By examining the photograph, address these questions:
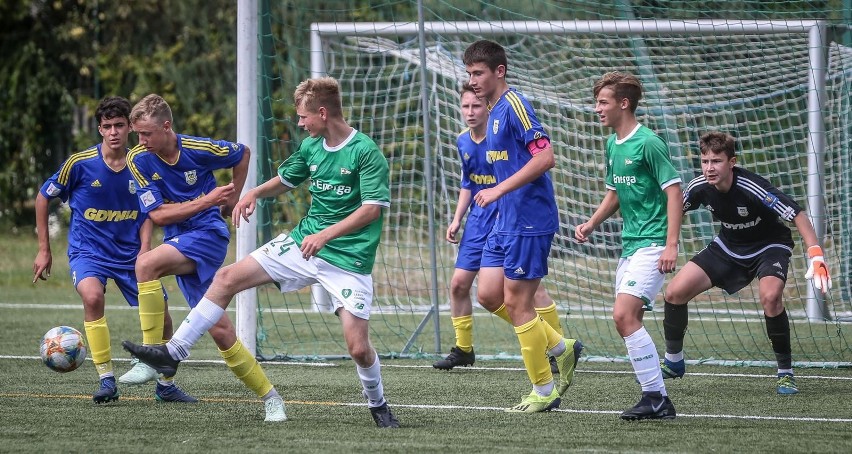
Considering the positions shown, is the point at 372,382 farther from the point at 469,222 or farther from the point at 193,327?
the point at 469,222

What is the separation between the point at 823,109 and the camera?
29.3 ft

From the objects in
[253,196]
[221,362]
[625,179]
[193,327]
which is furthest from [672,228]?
[221,362]

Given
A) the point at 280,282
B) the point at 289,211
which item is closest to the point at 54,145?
the point at 289,211

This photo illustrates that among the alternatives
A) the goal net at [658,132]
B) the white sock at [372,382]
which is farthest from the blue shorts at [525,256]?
the goal net at [658,132]

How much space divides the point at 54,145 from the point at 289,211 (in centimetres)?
1040

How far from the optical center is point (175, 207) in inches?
241

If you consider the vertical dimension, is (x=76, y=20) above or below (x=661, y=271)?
above

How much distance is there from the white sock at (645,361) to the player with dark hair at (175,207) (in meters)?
2.25

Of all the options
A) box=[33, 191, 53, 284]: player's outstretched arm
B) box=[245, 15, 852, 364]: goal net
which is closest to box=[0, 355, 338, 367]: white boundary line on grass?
box=[245, 15, 852, 364]: goal net

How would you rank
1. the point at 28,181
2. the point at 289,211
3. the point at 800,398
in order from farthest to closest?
the point at 28,181, the point at 289,211, the point at 800,398

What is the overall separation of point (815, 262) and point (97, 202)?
13.4 ft

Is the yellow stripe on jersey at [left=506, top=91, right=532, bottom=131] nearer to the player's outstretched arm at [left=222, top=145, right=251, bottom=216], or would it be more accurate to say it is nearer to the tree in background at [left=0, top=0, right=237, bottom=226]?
the player's outstretched arm at [left=222, top=145, right=251, bottom=216]

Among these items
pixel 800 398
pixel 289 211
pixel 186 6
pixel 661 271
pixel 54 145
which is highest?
pixel 186 6

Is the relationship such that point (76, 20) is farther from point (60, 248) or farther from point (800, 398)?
point (800, 398)
